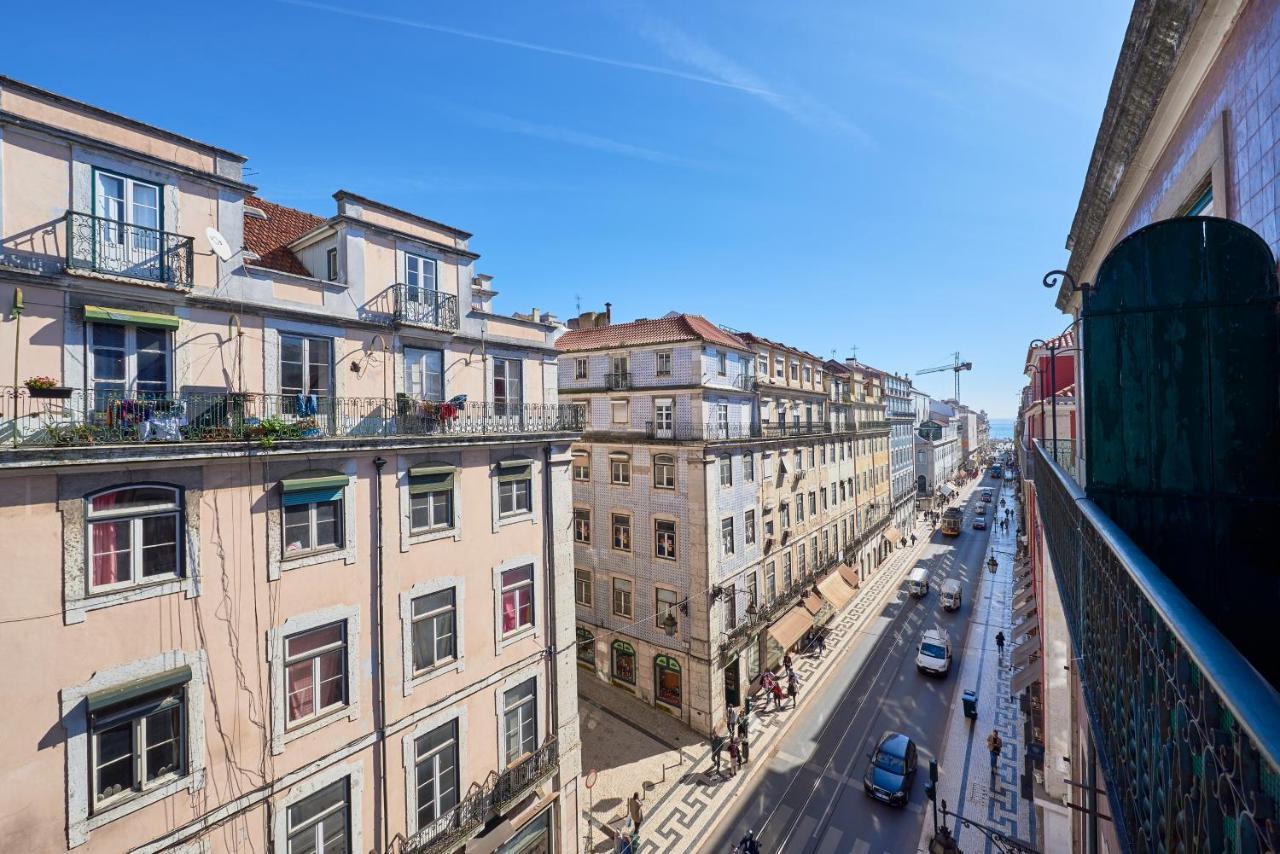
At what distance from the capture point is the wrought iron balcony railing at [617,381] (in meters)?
26.8

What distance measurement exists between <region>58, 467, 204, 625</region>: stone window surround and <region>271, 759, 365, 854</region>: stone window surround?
14.6ft

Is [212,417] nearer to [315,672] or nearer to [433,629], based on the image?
[315,672]

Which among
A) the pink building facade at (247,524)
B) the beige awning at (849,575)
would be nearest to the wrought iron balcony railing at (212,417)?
the pink building facade at (247,524)

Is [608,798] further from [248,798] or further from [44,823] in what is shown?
[44,823]

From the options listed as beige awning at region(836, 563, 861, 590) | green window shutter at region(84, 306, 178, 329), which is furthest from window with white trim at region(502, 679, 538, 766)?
beige awning at region(836, 563, 861, 590)

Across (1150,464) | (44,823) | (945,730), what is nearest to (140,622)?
(44,823)

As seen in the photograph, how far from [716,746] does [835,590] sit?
1552 centimetres

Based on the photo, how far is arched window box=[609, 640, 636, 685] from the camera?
87.4 feet

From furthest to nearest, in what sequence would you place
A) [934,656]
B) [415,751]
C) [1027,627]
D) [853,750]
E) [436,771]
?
[934,656] < [1027,627] < [853,750] < [436,771] < [415,751]

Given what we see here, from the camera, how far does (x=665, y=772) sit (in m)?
20.9

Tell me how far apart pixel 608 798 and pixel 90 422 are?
1827 centimetres

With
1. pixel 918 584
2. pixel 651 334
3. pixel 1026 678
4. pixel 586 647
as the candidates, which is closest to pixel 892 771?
A: pixel 1026 678

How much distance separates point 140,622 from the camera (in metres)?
9.06

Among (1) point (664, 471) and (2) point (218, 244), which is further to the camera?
(1) point (664, 471)
